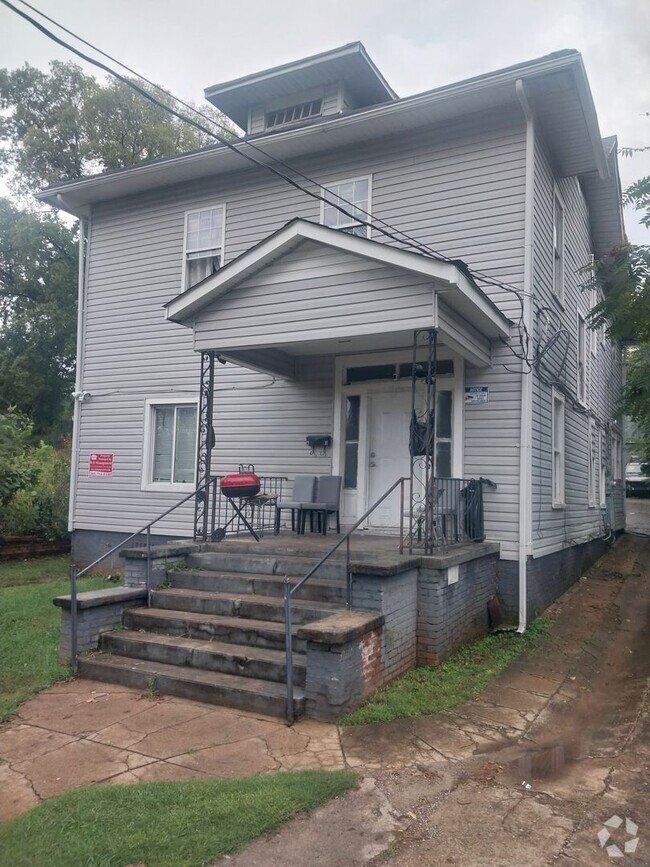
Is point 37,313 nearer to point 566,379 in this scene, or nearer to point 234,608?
point 566,379

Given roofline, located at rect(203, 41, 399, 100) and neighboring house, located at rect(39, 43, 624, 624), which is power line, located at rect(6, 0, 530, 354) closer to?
neighboring house, located at rect(39, 43, 624, 624)

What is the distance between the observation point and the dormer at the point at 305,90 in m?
11.2

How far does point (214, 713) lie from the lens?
213 inches

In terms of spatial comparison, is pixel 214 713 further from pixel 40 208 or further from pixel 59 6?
pixel 40 208

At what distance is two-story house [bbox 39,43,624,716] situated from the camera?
310 inches

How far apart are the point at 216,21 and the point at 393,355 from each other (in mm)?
4497

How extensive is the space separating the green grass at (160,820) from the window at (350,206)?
770 cm

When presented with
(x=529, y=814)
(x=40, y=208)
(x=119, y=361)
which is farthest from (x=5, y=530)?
(x=40, y=208)

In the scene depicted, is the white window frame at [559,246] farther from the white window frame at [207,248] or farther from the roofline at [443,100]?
the white window frame at [207,248]

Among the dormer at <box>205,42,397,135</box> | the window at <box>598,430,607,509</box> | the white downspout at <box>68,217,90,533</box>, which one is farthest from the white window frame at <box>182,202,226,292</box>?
the window at <box>598,430,607,509</box>

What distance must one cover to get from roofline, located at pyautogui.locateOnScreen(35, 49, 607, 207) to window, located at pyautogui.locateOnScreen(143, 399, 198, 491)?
3.84 m

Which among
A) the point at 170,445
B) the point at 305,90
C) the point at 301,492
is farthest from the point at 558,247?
the point at 170,445

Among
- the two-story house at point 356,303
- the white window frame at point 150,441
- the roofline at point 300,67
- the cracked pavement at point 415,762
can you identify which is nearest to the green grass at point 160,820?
the cracked pavement at point 415,762

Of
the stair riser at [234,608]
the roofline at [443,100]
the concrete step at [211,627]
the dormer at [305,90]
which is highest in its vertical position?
the dormer at [305,90]
